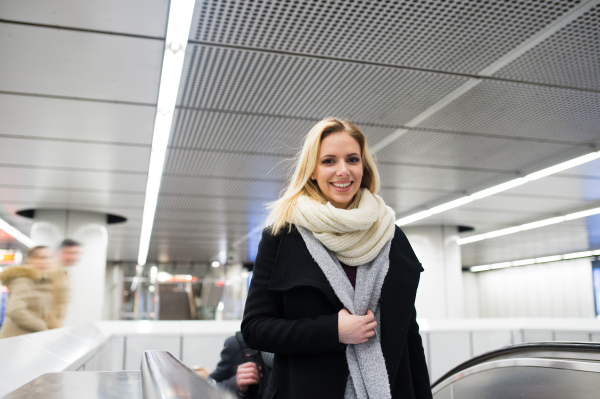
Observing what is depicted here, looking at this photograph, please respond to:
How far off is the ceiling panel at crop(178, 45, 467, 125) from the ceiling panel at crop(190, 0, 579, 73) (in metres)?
0.24

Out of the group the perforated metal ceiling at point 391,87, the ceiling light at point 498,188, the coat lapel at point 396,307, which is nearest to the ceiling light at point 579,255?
the ceiling light at point 498,188

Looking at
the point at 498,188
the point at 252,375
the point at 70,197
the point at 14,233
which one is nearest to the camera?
the point at 252,375

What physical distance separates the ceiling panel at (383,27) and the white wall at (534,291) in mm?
20922

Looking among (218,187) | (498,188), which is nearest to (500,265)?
(498,188)

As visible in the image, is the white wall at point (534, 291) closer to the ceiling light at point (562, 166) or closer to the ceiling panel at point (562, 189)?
the ceiling panel at point (562, 189)

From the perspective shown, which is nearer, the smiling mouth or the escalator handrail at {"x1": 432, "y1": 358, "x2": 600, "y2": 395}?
the smiling mouth

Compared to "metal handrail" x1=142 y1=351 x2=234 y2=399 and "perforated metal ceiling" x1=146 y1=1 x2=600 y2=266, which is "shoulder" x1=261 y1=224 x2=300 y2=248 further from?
"perforated metal ceiling" x1=146 y1=1 x2=600 y2=266

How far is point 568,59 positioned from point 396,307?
3793 mm

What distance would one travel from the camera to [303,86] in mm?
5273

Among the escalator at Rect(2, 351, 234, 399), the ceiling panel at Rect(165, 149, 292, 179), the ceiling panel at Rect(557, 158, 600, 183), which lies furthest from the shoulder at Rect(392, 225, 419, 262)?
the ceiling panel at Rect(557, 158, 600, 183)

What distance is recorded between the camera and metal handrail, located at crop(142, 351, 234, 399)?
87cm

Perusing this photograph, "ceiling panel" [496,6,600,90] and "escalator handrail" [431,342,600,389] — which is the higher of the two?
"ceiling panel" [496,6,600,90]

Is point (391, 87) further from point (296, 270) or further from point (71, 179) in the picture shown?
point (71, 179)

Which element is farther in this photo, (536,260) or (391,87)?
(536,260)
